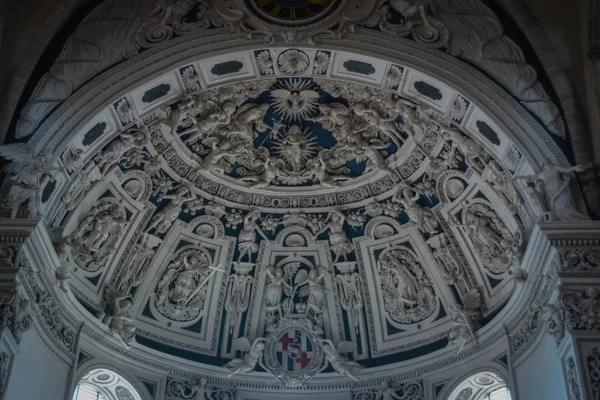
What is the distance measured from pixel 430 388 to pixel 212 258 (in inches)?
238

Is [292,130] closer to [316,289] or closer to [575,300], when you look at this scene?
[316,289]

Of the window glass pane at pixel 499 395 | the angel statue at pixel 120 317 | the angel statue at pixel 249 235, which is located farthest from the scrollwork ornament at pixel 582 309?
the angel statue at pixel 120 317

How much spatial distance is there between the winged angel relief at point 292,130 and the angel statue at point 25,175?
365 centimetres

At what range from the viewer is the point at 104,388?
21.5 meters

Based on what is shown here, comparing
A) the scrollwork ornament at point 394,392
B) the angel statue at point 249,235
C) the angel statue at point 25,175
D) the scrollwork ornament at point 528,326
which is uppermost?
the angel statue at point 249,235

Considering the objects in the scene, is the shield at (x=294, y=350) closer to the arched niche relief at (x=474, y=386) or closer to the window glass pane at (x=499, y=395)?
the arched niche relief at (x=474, y=386)

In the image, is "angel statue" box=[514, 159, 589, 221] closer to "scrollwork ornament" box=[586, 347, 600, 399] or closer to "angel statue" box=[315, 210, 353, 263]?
"scrollwork ornament" box=[586, 347, 600, 399]

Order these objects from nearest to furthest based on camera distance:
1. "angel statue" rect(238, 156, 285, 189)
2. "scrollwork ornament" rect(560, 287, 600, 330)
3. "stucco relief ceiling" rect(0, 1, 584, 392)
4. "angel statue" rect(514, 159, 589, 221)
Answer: "scrollwork ornament" rect(560, 287, 600, 330)
"angel statue" rect(514, 159, 589, 221)
"stucco relief ceiling" rect(0, 1, 584, 392)
"angel statue" rect(238, 156, 285, 189)

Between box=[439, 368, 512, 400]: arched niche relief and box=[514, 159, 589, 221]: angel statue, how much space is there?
14.7 ft

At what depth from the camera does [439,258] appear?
22391 millimetres

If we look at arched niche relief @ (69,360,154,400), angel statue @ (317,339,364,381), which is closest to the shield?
angel statue @ (317,339,364,381)

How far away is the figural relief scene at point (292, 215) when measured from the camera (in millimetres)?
20422

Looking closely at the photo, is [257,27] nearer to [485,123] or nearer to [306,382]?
[485,123]

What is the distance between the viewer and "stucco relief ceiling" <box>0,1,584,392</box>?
66.2 ft
